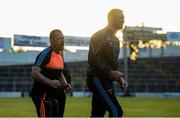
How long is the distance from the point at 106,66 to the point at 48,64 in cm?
76

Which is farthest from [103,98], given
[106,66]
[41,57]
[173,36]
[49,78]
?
[173,36]

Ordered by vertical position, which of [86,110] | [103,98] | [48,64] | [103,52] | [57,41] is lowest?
[86,110]

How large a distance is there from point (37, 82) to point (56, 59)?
16.2 inches

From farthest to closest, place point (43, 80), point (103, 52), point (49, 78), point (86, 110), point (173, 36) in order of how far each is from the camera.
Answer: point (173, 36), point (86, 110), point (49, 78), point (103, 52), point (43, 80)

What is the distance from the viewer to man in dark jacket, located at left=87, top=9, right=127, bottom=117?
5934mm

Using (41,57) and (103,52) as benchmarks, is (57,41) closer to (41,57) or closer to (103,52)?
(41,57)

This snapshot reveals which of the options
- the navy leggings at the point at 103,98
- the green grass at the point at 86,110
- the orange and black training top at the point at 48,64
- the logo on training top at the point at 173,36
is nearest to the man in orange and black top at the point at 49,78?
the orange and black training top at the point at 48,64

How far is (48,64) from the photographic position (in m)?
6.11

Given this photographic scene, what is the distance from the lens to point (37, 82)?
6051 millimetres

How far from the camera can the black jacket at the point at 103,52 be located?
19.5 feet

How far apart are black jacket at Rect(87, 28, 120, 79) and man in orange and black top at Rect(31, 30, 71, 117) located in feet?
1.52

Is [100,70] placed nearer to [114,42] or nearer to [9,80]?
[114,42]

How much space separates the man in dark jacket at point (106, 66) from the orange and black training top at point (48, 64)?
455 millimetres

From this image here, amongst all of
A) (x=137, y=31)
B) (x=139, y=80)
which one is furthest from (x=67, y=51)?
(x=139, y=80)
